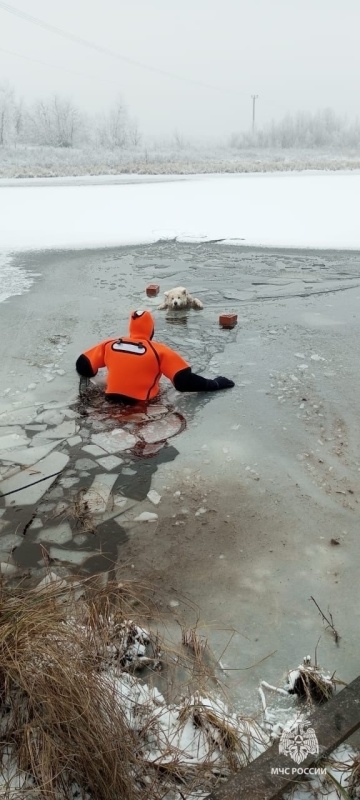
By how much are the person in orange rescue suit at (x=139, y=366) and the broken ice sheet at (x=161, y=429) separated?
1.09 ft

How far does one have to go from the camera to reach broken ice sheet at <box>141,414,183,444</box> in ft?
14.3

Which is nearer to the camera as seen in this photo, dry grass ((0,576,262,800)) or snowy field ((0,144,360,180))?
dry grass ((0,576,262,800))

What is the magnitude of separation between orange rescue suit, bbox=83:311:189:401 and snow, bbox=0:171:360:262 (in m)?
4.43

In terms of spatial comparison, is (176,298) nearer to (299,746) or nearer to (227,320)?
(227,320)

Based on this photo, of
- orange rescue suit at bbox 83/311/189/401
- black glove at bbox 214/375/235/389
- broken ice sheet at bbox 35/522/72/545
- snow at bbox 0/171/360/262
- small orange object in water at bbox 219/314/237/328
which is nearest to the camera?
broken ice sheet at bbox 35/522/72/545

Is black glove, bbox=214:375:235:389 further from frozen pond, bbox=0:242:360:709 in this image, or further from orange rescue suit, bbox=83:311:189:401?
orange rescue suit, bbox=83:311:189:401

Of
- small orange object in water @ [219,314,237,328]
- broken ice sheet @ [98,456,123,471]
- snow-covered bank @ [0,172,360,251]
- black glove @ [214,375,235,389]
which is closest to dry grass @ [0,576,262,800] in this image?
broken ice sheet @ [98,456,123,471]

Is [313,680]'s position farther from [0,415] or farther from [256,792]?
[0,415]

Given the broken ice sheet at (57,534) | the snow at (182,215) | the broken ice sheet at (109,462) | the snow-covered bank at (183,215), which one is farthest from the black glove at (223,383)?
the snow-covered bank at (183,215)

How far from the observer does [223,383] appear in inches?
205

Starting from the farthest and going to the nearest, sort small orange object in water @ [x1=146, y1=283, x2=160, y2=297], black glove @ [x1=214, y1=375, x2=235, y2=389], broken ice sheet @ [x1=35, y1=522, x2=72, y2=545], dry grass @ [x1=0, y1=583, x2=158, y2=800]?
small orange object in water @ [x1=146, y1=283, x2=160, y2=297]
black glove @ [x1=214, y1=375, x2=235, y2=389]
broken ice sheet @ [x1=35, y1=522, x2=72, y2=545]
dry grass @ [x1=0, y1=583, x2=158, y2=800]

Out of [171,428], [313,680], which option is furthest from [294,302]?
[313,680]

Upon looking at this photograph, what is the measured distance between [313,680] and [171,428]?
7.96 feet

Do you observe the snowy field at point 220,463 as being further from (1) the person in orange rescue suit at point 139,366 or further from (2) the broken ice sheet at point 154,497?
(1) the person in orange rescue suit at point 139,366
